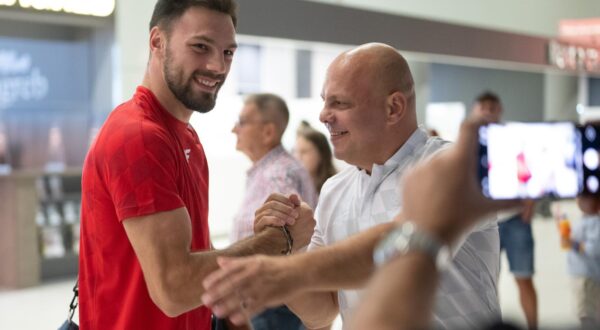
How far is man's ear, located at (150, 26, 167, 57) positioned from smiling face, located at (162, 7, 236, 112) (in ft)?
0.07

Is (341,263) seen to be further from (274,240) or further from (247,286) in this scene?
(274,240)

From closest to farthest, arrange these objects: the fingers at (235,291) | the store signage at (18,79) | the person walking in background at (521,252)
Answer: the fingers at (235,291) < the person walking in background at (521,252) < the store signage at (18,79)

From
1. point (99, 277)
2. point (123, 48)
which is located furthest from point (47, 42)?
point (99, 277)

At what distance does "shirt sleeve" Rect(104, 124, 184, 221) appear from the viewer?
2.10 meters

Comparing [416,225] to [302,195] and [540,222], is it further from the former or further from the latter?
[540,222]

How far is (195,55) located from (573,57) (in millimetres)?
14359

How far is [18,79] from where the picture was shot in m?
12.9

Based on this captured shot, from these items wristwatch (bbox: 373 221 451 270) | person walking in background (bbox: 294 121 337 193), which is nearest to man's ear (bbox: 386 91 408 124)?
wristwatch (bbox: 373 221 451 270)

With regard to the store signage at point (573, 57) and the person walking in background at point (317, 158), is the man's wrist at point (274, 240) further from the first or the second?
the store signage at point (573, 57)

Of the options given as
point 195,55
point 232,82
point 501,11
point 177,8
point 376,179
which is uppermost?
point 501,11

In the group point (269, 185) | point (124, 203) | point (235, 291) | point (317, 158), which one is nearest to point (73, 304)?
point (124, 203)

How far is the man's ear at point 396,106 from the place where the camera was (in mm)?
2406

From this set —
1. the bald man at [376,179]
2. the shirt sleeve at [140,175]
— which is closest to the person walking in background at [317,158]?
the bald man at [376,179]

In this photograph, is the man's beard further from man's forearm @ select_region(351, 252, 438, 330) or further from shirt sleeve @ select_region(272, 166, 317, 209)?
shirt sleeve @ select_region(272, 166, 317, 209)
